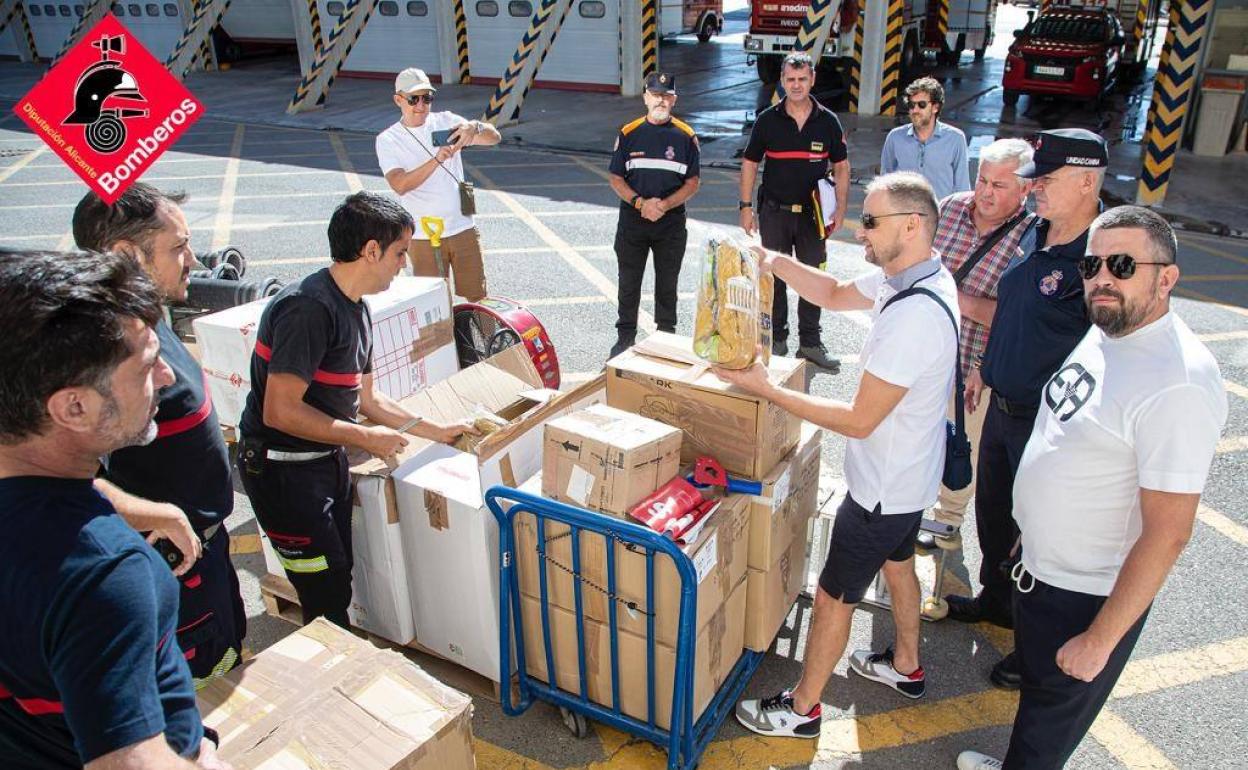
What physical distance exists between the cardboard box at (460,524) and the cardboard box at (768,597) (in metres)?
1.01

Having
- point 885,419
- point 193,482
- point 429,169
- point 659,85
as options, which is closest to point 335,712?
point 193,482

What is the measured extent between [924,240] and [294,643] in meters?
2.48

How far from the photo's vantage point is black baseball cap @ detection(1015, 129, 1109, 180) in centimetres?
335

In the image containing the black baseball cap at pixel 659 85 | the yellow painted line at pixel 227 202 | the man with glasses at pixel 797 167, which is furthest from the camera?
the yellow painted line at pixel 227 202

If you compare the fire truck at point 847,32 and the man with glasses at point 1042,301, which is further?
the fire truck at point 847,32

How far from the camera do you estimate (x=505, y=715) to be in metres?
3.50

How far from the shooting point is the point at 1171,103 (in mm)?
10508

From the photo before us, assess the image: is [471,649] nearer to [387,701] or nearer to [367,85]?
[387,701]

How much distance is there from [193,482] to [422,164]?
140 inches

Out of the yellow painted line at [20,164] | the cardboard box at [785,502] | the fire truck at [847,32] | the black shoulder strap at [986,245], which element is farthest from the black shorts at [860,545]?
the yellow painted line at [20,164]

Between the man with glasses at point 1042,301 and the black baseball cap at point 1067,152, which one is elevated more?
the black baseball cap at point 1067,152

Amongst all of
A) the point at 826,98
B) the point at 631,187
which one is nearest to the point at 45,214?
the point at 631,187

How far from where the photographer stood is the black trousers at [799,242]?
21.0 feet

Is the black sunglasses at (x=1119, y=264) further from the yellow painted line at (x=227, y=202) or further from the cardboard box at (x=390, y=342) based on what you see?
the yellow painted line at (x=227, y=202)
